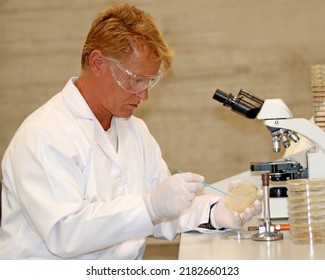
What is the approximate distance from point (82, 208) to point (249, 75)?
2.29 m

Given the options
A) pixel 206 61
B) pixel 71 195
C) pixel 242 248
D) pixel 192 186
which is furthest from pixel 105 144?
pixel 206 61

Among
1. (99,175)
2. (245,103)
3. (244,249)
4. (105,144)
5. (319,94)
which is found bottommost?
(244,249)

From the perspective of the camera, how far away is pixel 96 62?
7.73ft

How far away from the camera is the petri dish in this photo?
2221mm

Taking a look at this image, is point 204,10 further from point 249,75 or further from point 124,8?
point 124,8

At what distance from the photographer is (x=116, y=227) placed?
6.70 ft

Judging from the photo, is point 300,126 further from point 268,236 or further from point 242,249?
point 242,249

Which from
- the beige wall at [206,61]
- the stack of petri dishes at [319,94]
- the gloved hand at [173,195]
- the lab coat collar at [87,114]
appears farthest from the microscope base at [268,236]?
the beige wall at [206,61]

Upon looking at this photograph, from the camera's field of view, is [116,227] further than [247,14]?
No

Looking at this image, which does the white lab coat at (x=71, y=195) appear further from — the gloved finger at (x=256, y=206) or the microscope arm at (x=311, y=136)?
the microscope arm at (x=311, y=136)

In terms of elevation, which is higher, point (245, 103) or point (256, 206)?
point (245, 103)

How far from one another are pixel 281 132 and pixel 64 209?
879 mm

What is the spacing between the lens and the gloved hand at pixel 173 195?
2.01 meters
